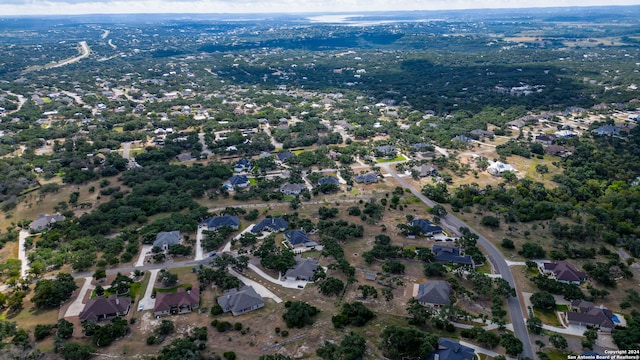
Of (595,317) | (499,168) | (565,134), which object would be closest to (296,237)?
(595,317)

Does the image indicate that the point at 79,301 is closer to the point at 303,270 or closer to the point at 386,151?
the point at 303,270

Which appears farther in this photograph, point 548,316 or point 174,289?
point 174,289

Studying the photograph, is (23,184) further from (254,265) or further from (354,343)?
(354,343)

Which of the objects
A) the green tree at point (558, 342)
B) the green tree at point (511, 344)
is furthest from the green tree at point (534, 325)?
the green tree at point (511, 344)

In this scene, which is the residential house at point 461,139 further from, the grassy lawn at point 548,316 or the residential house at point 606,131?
the grassy lawn at point 548,316

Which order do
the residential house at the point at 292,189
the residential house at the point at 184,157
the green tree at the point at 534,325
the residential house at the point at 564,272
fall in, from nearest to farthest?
the green tree at the point at 534,325, the residential house at the point at 564,272, the residential house at the point at 292,189, the residential house at the point at 184,157

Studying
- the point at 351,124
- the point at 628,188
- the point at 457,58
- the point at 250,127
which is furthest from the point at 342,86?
the point at 628,188
